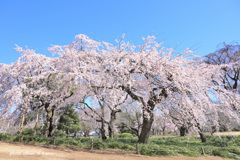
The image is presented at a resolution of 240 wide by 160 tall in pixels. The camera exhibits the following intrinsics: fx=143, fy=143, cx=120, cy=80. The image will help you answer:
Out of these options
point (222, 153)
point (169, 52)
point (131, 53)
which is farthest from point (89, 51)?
point (222, 153)

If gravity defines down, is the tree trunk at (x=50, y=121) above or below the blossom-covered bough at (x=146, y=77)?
below

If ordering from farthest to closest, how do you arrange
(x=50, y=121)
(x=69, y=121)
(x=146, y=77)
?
(x=69, y=121) → (x=50, y=121) → (x=146, y=77)

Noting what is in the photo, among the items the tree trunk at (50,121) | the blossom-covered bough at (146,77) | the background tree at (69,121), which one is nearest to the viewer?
the blossom-covered bough at (146,77)

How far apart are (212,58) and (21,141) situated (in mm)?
22526

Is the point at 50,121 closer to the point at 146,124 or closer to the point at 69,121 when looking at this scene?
the point at 146,124

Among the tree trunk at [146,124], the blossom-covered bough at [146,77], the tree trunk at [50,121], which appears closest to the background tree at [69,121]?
the tree trunk at [50,121]

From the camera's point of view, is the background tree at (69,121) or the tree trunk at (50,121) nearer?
the tree trunk at (50,121)

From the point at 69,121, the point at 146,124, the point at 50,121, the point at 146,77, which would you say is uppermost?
the point at 146,77

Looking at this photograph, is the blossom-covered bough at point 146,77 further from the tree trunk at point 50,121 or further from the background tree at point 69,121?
the background tree at point 69,121

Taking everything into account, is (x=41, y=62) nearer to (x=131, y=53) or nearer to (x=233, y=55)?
(x=131, y=53)

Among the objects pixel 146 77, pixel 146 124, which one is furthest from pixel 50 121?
pixel 146 77

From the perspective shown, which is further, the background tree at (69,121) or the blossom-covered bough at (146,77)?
the background tree at (69,121)

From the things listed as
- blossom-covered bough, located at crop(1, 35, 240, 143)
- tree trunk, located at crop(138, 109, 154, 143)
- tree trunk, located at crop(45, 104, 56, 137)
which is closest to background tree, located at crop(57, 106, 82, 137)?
tree trunk, located at crop(45, 104, 56, 137)

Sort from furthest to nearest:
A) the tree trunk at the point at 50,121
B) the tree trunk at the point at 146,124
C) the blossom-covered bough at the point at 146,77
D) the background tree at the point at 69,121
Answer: the background tree at the point at 69,121, the tree trunk at the point at 50,121, the tree trunk at the point at 146,124, the blossom-covered bough at the point at 146,77
